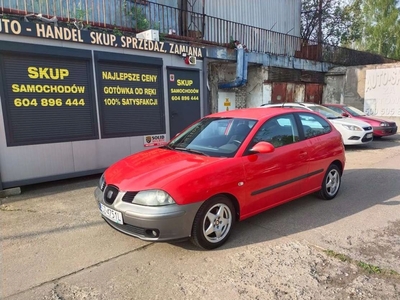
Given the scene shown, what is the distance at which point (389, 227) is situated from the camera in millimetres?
3916

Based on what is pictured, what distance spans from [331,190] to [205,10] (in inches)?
385

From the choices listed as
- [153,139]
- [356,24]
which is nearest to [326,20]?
[356,24]

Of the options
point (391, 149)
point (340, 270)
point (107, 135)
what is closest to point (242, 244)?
point (340, 270)

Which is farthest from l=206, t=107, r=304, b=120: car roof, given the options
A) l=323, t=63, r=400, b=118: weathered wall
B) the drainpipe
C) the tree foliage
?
the tree foliage

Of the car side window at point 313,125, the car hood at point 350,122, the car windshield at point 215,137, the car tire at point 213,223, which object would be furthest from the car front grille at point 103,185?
the car hood at point 350,122

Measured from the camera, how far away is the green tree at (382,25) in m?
29.2

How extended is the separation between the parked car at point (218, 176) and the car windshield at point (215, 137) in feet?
0.05

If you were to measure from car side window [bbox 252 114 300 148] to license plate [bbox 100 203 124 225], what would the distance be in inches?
71.7

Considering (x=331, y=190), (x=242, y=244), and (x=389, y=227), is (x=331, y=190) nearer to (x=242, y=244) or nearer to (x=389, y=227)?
(x=389, y=227)

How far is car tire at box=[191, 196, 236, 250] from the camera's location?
10.4 ft

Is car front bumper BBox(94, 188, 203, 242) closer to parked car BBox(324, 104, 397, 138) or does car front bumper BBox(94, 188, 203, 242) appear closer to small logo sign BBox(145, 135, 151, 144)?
small logo sign BBox(145, 135, 151, 144)

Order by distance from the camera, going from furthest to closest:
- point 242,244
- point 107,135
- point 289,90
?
point 289,90
point 107,135
point 242,244

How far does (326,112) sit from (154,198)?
948 centimetres

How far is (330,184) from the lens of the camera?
4988 mm
